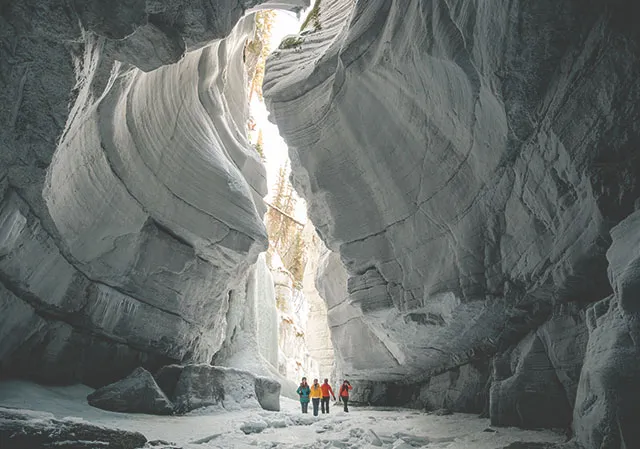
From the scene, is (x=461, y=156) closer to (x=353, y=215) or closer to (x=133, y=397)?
(x=353, y=215)

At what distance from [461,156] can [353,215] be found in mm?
3684

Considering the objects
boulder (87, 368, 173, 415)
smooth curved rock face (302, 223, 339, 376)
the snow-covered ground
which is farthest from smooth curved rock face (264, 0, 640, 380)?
smooth curved rock face (302, 223, 339, 376)

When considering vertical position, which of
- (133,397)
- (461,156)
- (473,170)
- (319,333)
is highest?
(319,333)

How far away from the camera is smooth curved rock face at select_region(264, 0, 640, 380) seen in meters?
3.95

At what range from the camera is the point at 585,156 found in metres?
4.10

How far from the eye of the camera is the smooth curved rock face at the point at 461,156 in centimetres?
395

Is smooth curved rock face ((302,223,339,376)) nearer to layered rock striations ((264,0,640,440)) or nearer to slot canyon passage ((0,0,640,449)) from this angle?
slot canyon passage ((0,0,640,449))

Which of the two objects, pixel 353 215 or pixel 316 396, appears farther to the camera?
pixel 316 396

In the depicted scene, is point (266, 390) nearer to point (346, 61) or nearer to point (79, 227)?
point (79, 227)

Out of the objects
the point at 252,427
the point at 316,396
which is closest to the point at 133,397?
the point at 252,427

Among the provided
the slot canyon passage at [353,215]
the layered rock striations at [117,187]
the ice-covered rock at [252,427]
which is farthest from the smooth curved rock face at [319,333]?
the ice-covered rock at [252,427]

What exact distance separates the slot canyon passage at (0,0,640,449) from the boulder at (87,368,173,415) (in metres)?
0.05

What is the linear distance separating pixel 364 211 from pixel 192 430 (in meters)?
5.71

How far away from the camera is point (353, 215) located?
989 centimetres
